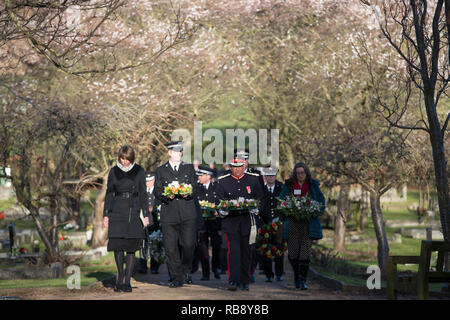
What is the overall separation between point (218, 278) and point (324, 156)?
176 inches

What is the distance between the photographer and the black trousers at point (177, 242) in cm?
1371

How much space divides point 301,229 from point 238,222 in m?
1.09

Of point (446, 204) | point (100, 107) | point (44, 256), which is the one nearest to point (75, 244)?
point (44, 256)

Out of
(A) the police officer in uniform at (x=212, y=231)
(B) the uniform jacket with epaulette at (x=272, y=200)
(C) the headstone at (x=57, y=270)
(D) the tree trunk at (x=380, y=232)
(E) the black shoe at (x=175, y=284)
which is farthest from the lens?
(D) the tree trunk at (x=380, y=232)

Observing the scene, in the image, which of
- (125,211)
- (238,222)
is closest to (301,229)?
(238,222)

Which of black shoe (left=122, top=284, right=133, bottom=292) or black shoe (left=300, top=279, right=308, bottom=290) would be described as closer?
black shoe (left=122, top=284, right=133, bottom=292)

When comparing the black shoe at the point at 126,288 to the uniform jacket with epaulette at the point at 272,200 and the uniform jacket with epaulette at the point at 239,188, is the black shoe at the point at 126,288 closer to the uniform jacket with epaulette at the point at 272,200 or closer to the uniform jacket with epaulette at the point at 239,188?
the uniform jacket with epaulette at the point at 239,188

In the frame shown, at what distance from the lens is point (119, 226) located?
500 inches

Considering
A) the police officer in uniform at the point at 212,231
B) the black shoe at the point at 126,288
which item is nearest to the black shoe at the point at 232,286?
the black shoe at the point at 126,288

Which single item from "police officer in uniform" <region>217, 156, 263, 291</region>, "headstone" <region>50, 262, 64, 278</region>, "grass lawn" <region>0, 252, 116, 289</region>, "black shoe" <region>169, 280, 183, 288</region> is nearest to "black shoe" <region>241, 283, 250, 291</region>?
"police officer in uniform" <region>217, 156, 263, 291</region>

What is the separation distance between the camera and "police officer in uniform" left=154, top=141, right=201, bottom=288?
13680 mm

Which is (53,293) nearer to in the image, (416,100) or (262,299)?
(262,299)

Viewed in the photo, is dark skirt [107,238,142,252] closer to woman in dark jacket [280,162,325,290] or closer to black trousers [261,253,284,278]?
woman in dark jacket [280,162,325,290]

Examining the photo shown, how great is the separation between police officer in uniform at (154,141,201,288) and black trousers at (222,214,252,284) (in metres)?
0.68
